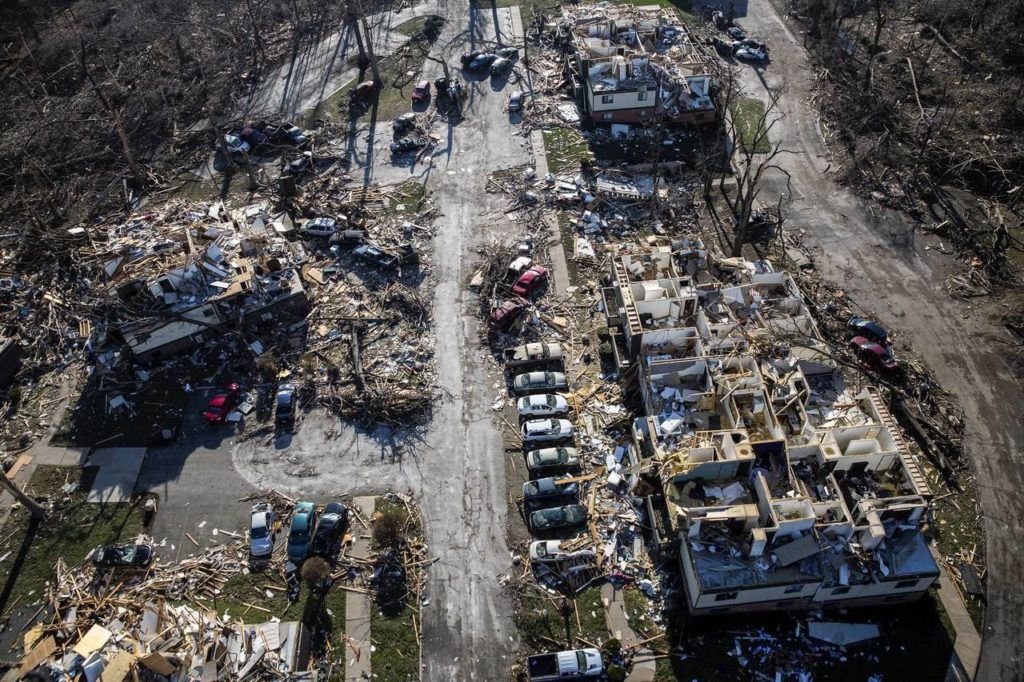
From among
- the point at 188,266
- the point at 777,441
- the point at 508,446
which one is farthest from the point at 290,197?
the point at 777,441

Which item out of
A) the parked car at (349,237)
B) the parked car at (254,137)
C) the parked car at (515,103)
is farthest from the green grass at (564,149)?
the parked car at (254,137)

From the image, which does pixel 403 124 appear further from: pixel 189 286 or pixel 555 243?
pixel 189 286

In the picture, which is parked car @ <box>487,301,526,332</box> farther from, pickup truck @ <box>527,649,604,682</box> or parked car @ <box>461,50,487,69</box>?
parked car @ <box>461,50,487,69</box>

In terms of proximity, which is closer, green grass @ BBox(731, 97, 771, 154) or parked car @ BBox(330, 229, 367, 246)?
parked car @ BBox(330, 229, 367, 246)

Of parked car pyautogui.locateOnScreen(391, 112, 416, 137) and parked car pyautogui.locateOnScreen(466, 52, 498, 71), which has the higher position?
parked car pyautogui.locateOnScreen(466, 52, 498, 71)

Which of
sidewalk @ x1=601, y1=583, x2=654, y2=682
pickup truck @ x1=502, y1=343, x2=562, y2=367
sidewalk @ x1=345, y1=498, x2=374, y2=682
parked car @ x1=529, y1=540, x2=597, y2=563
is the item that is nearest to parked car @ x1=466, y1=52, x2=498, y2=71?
pickup truck @ x1=502, y1=343, x2=562, y2=367

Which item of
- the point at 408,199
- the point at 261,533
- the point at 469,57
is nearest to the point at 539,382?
the point at 261,533

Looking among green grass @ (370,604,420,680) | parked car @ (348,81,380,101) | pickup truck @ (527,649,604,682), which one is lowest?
green grass @ (370,604,420,680)
